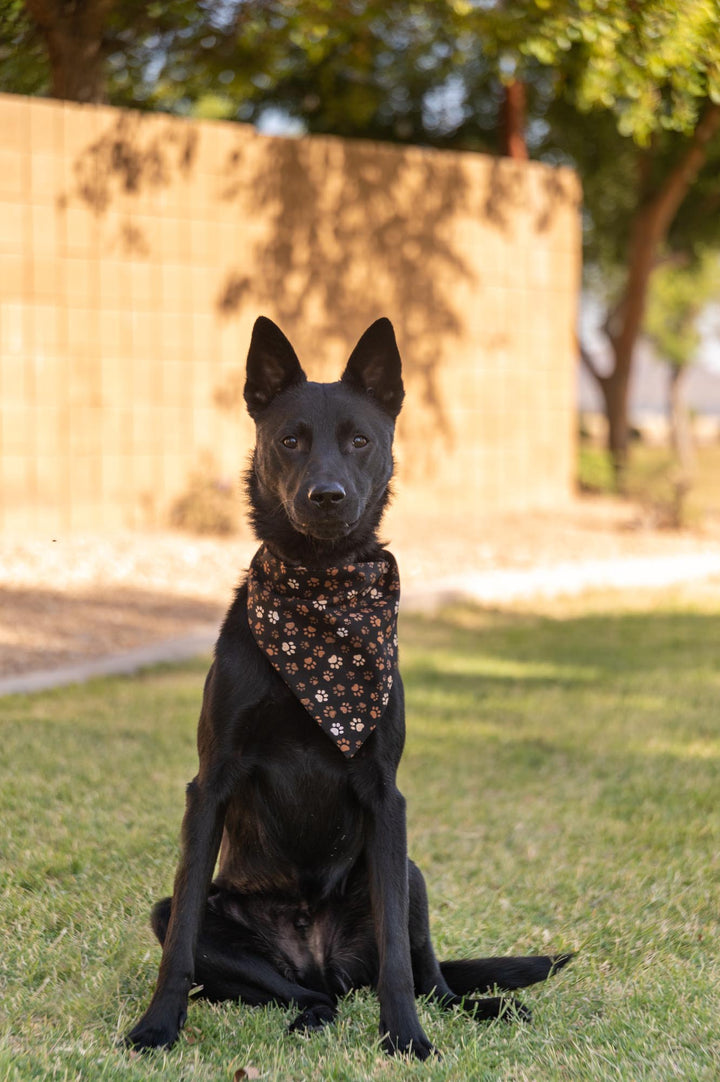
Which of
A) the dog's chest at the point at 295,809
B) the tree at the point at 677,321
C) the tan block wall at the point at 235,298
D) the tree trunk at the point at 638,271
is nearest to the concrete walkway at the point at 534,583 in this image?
the tan block wall at the point at 235,298

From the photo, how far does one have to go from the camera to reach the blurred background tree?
967 centimetres

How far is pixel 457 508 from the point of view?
1252 cm

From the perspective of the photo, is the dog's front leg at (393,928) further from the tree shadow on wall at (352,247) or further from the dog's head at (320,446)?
the tree shadow on wall at (352,247)

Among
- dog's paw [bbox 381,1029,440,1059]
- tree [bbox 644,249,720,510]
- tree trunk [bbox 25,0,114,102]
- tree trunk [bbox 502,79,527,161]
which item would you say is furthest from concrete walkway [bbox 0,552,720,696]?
tree [bbox 644,249,720,510]

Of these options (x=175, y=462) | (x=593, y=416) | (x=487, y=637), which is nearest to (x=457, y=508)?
(x=175, y=462)

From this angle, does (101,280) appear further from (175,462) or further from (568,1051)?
(568,1051)

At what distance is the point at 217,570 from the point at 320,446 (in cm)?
652

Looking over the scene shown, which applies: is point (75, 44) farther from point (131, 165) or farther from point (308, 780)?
point (308, 780)

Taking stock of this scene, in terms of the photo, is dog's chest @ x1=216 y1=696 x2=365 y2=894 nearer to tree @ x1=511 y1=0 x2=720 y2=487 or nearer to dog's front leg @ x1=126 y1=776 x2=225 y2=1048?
dog's front leg @ x1=126 y1=776 x2=225 y2=1048

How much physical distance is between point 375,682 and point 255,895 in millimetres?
630

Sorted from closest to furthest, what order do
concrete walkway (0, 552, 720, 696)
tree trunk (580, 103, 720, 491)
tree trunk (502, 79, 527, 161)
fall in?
concrete walkway (0, 552, 720, 696)
tree trunk (502, 79, 527, 161)
tree trunk (580, 103, 720, 491)

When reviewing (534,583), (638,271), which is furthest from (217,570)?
(638,271)

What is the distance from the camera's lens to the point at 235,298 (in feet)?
36.2

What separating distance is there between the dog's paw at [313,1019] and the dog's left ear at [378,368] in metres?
1.59
